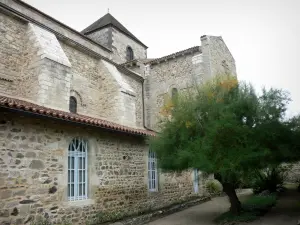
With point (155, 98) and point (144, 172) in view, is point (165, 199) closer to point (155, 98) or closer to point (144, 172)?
point (144, 172)

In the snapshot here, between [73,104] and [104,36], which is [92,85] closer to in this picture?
[73,104]

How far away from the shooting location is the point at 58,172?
708 cm

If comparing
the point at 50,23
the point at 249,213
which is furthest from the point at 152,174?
the point at 50,23

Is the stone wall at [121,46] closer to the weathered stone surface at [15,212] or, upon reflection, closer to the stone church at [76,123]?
the stone church at [76,123]

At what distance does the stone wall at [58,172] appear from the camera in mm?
6000

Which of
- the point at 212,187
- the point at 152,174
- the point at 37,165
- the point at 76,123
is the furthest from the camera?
the point at 212,187

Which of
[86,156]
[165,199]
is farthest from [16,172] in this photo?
[165,199]

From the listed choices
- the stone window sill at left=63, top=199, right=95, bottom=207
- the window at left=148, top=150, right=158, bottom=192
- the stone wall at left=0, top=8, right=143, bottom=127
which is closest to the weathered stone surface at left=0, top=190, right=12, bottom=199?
the stone window sill at left=63, top=199, right=95, bottom=207

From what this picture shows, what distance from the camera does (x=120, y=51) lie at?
67.8 ft

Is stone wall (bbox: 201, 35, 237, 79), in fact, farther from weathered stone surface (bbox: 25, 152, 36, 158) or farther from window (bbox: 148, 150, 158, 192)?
weathered stone surface (bbox: 25, 152, 36, 158)

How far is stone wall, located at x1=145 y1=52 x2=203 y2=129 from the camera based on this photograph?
16.8m

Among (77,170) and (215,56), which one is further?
(215,56)

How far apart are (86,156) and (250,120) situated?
5117mm

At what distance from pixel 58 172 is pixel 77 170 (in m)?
0.85
